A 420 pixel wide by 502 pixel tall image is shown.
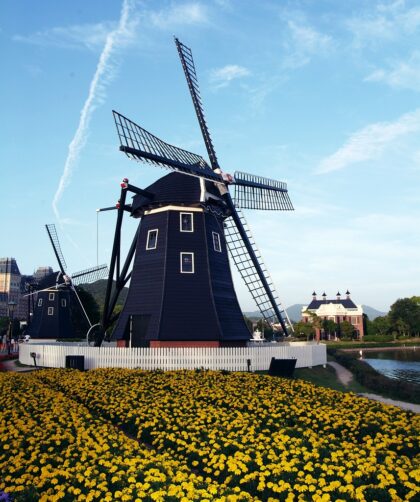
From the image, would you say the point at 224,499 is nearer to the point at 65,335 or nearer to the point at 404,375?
the point at 404,375

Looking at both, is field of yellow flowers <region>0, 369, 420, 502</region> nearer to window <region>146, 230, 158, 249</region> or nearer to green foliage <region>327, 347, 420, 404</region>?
green foliage <region>327, 347, 420, 404</region>

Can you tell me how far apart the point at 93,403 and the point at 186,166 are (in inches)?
571

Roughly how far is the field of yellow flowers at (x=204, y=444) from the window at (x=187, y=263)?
31.7 ft

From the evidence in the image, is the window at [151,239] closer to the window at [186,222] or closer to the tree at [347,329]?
the window at [186,222]

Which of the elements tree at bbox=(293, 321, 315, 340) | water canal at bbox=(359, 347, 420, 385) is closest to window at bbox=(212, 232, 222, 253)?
water canal at bbox=(359, 347, 420, 385)

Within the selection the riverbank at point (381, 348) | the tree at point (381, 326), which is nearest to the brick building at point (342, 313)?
the tree at point (381, 326)

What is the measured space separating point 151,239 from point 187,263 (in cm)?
303

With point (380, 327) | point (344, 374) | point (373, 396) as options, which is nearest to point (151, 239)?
point (344, 374)

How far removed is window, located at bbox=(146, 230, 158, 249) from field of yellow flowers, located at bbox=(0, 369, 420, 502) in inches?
449

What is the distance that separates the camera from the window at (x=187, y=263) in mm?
27094

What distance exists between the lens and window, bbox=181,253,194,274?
2709 cm

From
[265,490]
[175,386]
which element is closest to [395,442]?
A: [265,490]

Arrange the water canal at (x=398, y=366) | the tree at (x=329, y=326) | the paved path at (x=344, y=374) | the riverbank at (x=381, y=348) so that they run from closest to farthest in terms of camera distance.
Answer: the paved path at (x=344, y=374), the water canal at (x=398, y=366), the riverbank at (x=381, y=348), the tree at (x=329, y=326)

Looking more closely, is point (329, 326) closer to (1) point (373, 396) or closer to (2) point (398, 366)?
(2) point (398, 366)
